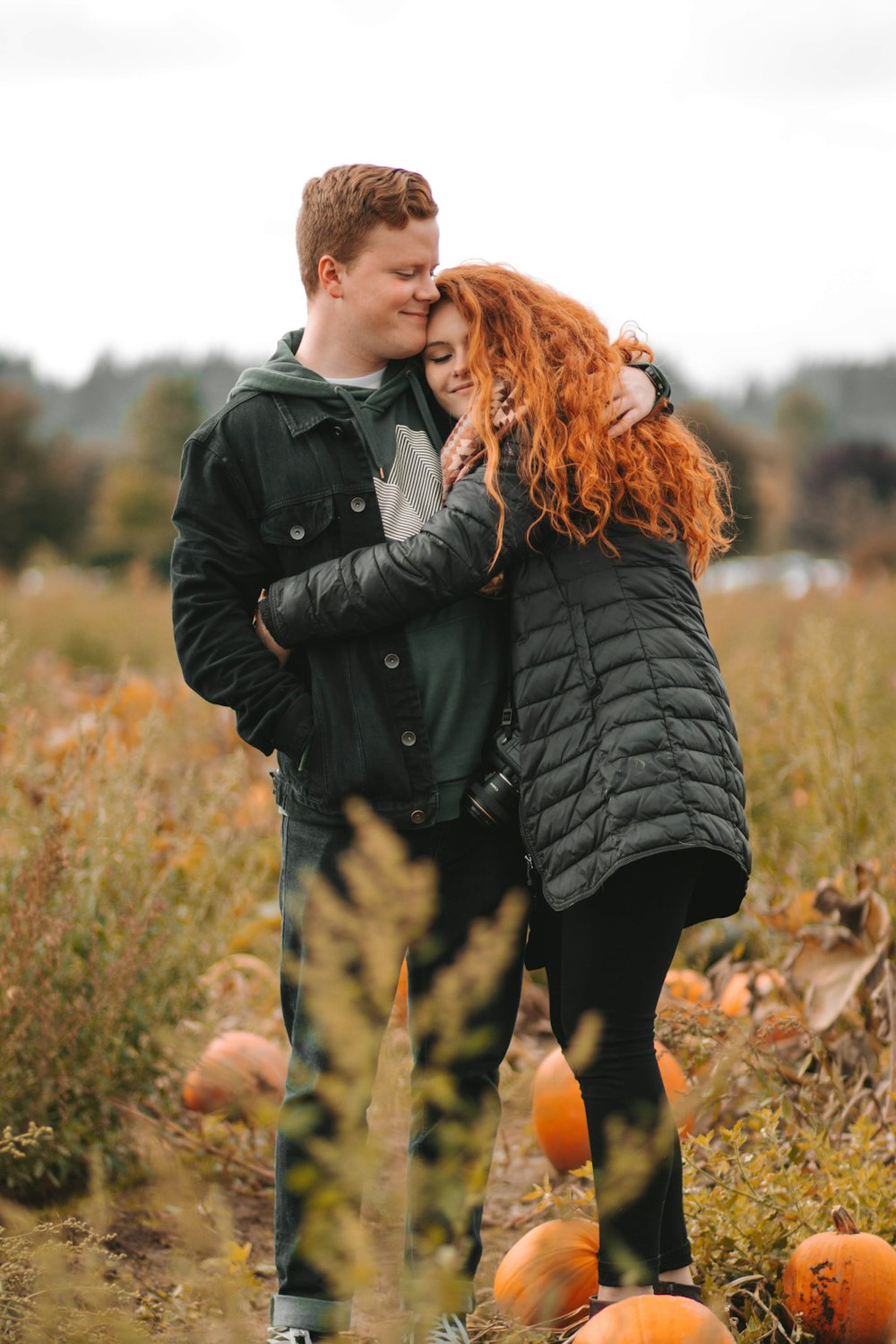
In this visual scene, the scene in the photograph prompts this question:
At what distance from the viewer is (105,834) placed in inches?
121

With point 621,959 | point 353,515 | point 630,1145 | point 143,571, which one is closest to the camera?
point 630,1145

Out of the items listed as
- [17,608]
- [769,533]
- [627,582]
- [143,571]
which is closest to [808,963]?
[627,582]

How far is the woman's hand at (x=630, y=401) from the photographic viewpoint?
2.18m

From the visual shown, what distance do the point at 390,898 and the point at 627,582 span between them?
0.74m

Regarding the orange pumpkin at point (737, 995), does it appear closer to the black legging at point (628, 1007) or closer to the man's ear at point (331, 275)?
the black legging at point (628, 1007)

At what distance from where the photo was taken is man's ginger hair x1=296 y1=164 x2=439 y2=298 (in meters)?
2.16

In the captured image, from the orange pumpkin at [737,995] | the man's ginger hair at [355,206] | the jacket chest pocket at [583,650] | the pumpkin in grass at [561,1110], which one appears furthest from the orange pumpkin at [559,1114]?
the man's ginger hair at [355,206]

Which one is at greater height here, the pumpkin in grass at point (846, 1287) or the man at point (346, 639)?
the man at point (346, 639)

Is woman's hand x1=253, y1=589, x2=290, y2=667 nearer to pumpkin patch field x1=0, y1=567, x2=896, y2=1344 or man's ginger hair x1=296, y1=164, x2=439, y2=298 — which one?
pumpkin patch field x1=0, y1=567, x2=896, y2=1344

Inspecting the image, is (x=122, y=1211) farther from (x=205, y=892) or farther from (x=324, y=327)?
(x=324, y=327)

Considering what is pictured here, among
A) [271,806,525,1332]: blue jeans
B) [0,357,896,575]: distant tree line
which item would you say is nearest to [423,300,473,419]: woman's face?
[271,806,525,1332]: blue jeans

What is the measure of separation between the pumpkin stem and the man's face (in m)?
1.56

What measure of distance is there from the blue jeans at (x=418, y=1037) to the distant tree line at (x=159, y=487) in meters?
18.8

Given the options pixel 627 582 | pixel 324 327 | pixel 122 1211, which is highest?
pixel 324 327
